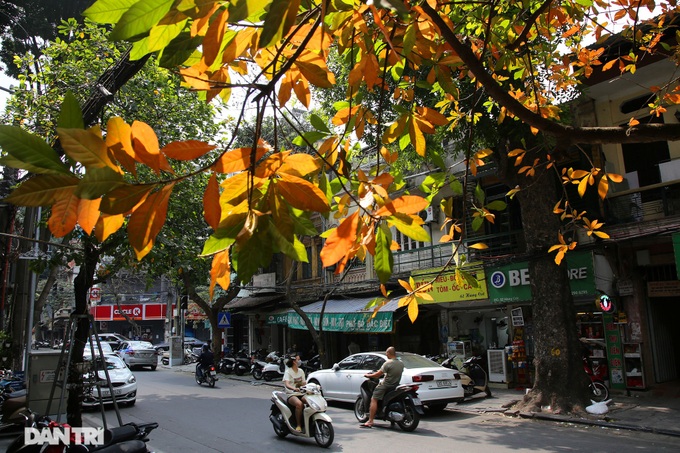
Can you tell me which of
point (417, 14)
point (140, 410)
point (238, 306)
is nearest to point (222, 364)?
point (238, 306)

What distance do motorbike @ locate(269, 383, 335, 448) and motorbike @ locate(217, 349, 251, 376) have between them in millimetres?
12352

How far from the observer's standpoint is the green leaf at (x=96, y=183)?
4.44 feet

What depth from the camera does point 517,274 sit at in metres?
13.2

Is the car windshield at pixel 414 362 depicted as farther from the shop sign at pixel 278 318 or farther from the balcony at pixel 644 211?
the shop sign at pixel 278 318

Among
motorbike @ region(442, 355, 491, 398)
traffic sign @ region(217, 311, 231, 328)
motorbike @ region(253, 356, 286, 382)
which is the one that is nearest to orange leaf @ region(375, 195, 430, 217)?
motorbike @ region(442, 355, 491, 398)

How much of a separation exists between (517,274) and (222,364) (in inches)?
518

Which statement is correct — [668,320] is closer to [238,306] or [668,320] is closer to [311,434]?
[311,434]

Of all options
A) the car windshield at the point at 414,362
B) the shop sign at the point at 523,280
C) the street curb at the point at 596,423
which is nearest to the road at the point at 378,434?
the street curb at the point at 596,423

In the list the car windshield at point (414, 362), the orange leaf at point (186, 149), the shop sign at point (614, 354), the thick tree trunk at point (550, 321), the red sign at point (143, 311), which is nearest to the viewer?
the orange leaf at point (186, 149)

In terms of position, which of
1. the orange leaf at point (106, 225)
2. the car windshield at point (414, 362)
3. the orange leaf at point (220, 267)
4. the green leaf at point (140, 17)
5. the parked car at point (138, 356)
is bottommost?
the parked car at point (138, 356)

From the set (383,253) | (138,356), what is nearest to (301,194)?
(383,253)

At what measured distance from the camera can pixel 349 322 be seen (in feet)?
56.2

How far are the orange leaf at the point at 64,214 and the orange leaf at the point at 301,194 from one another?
1.98 feet

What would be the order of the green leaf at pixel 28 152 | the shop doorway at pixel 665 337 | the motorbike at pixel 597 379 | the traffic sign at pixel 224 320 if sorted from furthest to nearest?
the traffic sign at pixel 224 320, the shop doorway at pixel 665 337, the motorbike at pixel 597 379, the green leaf at pixel 28 152
